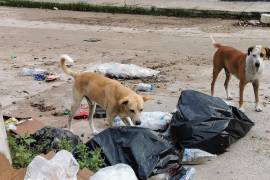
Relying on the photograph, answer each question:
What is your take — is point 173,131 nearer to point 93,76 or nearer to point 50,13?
point 93,76

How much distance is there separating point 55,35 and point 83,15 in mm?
3317

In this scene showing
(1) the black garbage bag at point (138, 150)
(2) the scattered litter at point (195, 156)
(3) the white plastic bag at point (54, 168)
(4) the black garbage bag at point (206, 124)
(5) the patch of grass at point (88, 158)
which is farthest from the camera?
(4) the black garbage bag at point (206, 124)

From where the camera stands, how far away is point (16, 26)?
14227 millimetres

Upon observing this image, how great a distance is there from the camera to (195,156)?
513cm

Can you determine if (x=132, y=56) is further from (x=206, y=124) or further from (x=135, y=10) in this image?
(x=135, y=10)

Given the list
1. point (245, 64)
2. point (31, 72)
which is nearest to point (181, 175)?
point (245, 64)

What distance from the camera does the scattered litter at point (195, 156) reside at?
5.12 m

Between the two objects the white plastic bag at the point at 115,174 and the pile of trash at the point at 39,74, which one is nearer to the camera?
the white plastic bag at the point at 115,174

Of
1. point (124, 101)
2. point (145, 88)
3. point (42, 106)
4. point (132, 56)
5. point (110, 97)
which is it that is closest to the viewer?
point (124, 101)

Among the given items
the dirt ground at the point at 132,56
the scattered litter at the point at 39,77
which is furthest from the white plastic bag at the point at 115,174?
the scattered litter at the point at 39,77

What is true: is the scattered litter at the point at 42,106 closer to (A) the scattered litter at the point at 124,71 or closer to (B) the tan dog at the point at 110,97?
(B) the tan dog at the point at 110,97

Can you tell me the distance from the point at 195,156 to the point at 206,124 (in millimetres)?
387

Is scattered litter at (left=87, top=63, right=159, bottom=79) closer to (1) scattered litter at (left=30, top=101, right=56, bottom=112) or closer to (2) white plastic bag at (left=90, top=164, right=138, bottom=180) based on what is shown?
(1) scattered litter at (left=30, top=101, right=56, bottom=112)

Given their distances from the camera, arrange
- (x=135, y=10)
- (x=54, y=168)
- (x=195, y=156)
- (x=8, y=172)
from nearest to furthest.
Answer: (x=54, y=168)
(x=8, y=172)
(x=195, y=156)
(x=135, y=10)
